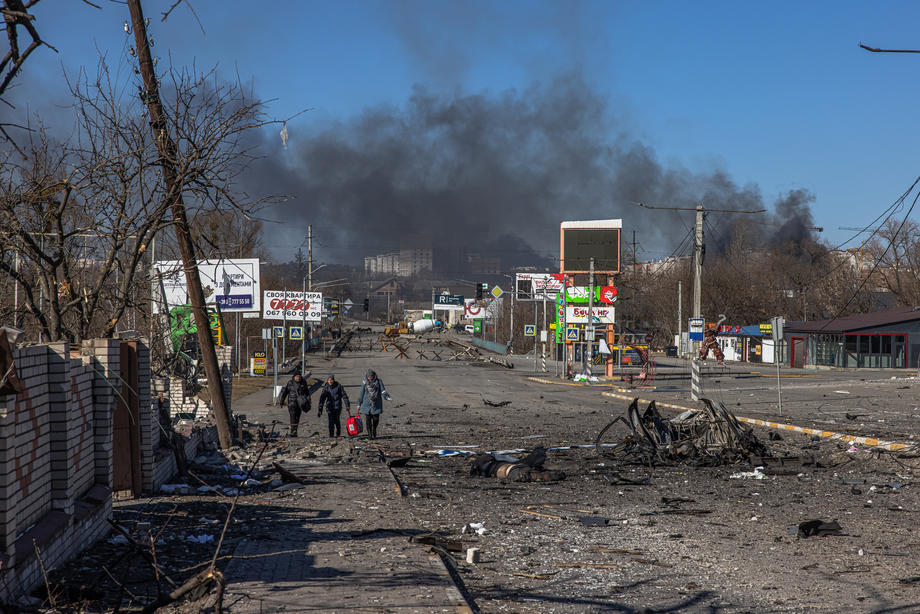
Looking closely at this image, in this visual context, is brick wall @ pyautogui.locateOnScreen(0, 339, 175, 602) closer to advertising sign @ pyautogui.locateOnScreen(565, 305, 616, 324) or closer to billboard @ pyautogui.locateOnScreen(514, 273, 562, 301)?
advertising sign @ pyautogui.locateOnScreen(565, 305, 616, 324)

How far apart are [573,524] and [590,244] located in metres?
53.1

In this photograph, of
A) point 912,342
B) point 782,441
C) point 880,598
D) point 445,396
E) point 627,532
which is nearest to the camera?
point 880,598

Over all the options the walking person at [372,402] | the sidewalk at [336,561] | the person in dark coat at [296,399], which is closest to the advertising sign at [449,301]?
the person in dark coat at [296,399]

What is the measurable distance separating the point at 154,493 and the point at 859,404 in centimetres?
2643

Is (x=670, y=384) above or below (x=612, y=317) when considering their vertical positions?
below

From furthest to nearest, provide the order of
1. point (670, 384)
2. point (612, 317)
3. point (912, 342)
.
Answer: point (912, 342) < point (612, 317) < point (670, 384)

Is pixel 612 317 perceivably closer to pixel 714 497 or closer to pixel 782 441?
pixel 782 441

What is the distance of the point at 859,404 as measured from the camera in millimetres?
30422

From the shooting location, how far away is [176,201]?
38.5 ft

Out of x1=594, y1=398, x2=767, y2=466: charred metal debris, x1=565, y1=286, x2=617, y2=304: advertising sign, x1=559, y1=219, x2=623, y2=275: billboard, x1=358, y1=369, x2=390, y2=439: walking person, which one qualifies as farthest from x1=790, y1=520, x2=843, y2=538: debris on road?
x1=559, y1=219, x2=623, y2=275: billboard

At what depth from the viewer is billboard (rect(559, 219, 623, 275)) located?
6212 cm

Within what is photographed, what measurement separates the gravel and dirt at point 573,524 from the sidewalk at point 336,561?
44 mm

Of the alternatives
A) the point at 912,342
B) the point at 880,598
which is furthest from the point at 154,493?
the point at 912,342

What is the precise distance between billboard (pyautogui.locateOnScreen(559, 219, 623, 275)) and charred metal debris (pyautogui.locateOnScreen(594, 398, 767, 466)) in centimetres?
4558
